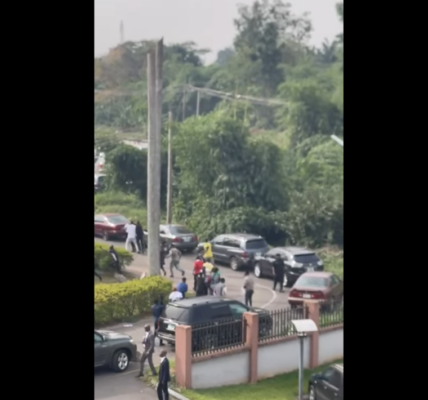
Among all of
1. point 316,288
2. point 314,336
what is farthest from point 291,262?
point 314,336

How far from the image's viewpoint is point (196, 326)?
175 inches

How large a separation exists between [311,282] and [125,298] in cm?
120

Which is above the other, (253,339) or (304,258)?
(304,258)

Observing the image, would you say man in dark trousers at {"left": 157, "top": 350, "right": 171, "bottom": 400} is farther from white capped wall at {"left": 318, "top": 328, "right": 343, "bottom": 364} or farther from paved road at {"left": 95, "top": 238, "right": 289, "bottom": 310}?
white capped wall at {"left": 318, "top": 328, "right": 343, "bottom": 364}

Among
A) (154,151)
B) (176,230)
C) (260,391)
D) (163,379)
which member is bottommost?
(260,391)

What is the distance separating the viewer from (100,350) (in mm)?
4262

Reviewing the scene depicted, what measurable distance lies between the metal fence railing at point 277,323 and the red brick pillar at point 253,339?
4 cm

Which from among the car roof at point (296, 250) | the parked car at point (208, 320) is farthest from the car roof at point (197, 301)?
the car roof at point (296, 250)

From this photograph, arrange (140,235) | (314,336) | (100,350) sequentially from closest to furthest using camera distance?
(100,350) < (140,235) < (314,336)

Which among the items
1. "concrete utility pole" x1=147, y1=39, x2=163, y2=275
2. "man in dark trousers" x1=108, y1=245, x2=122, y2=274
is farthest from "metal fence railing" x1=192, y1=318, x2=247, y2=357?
"man in dark trousers" x1=108, y1=245, x2=122, y2=274

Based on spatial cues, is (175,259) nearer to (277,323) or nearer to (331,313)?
(277,323)

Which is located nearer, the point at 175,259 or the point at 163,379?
the point at 163,379
